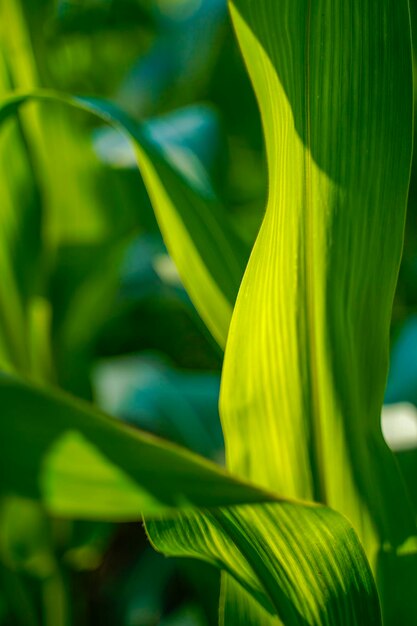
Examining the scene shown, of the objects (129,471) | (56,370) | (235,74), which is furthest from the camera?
(235,74)

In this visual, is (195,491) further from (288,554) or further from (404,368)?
(404,368)

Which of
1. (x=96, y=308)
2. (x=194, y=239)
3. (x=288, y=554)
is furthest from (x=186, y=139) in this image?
(x=288, y=554)

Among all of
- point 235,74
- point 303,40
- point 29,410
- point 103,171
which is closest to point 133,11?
point 235,74

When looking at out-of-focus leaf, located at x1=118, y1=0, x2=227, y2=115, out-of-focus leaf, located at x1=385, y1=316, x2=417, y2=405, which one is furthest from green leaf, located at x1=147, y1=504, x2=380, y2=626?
out-of-focus leaf, located at x1=118, y1=0, x2=227, y2=115

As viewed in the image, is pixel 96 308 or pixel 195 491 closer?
pixel 195 491

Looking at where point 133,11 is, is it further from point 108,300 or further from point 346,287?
point 346,287

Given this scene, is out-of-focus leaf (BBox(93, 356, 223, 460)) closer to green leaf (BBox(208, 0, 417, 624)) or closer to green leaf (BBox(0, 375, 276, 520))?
green leaf (BBox(208, 0, 417, 624))

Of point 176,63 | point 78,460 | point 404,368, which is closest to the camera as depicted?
point 78,460
